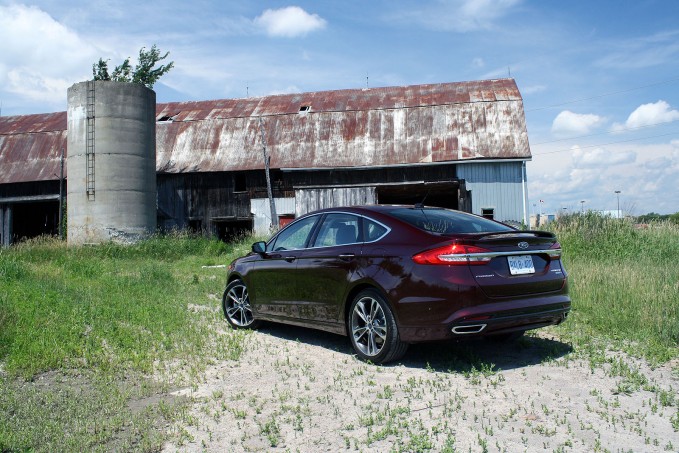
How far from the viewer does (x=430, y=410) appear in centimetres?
450

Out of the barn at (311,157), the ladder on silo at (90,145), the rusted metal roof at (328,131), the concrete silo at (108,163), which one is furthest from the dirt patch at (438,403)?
the rusted metal roof at (328,131)

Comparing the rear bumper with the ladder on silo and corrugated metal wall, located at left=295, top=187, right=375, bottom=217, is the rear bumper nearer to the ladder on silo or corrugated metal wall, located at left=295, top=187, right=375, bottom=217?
the ladder on silo

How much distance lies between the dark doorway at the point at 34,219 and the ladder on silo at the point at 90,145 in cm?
1048

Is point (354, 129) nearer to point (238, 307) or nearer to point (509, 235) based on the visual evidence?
point (238, 307)

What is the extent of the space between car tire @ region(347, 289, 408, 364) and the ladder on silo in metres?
20.3

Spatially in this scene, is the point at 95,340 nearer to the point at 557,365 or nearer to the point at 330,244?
the point at 330,244

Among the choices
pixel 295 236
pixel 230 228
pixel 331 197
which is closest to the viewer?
pixel 295 236

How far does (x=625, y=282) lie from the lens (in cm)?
895

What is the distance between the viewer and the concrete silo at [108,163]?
2358cm

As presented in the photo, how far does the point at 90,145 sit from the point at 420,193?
14.8 meters

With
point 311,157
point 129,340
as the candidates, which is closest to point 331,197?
point 311,157

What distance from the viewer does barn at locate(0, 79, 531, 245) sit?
88.7 ft

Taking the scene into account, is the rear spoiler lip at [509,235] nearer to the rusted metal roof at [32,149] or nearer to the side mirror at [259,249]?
the side mirror at [259,249]

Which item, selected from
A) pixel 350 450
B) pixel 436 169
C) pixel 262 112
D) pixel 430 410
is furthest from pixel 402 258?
pixel 262 112
